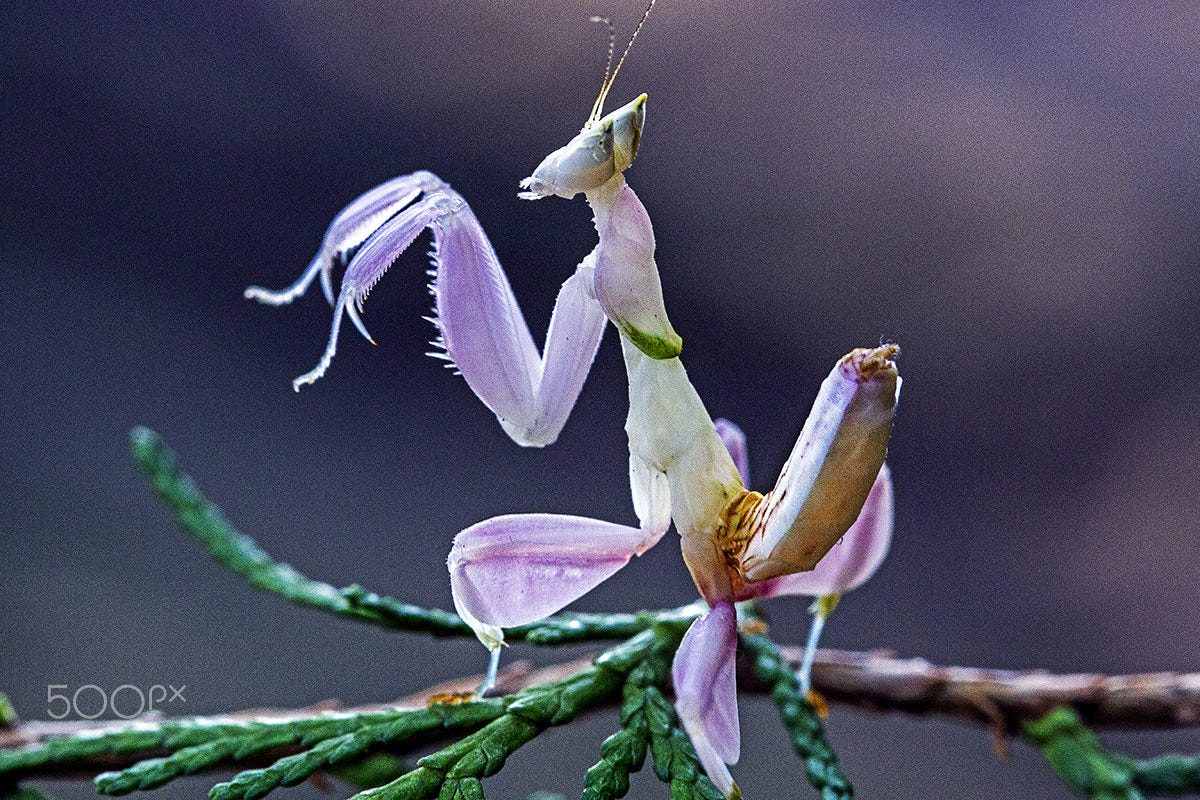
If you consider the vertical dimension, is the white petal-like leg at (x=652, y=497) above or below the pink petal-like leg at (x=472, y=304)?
below

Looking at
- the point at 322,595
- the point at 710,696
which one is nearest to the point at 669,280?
the point at 322,595

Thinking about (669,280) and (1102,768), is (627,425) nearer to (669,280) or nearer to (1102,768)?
(1102,768)

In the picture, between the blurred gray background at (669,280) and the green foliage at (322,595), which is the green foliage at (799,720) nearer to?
the green foliage at (322,595)

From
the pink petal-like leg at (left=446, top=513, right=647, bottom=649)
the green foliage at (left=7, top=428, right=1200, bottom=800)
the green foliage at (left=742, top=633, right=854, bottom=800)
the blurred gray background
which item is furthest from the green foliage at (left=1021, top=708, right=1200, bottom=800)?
the blurred gray background

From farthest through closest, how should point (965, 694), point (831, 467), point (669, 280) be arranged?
1. point (669, 280)
2. point (965, 694)
3. point (831, 467)

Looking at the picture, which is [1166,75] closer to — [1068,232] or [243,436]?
[1068,232]

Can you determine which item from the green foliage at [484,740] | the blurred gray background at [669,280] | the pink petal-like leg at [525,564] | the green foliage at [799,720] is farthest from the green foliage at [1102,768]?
the blurred gray background at [669,280]
